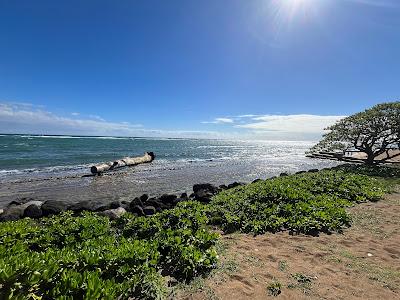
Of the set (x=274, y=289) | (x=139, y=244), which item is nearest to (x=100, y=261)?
(x=139, y=244)

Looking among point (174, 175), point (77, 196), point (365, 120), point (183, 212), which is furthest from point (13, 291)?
point (365, 120)

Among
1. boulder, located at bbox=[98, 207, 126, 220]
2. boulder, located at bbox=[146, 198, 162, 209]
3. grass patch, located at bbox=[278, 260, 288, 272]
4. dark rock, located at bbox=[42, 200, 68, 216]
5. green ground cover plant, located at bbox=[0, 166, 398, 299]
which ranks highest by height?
green ground cover plant, located at bbox=[0, 166, 398, 299]

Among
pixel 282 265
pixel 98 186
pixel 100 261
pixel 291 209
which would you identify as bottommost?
pixel 98 186

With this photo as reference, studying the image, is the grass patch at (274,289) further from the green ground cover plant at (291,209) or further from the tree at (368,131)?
the tree at (368,131)

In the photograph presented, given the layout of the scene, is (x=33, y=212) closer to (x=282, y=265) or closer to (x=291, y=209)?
(x=291, y=209)

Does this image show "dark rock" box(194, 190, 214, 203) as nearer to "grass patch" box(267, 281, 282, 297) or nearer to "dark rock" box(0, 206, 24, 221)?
"dark rock" box(0, 206, 24, 221)

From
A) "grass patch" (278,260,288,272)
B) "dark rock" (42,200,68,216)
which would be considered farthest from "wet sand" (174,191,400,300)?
"dark rock" (42,200,68,216)

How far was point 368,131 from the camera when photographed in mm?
25672

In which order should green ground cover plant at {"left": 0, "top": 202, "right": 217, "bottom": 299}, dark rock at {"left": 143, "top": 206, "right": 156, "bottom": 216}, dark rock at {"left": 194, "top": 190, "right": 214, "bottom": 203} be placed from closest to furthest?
green ground cover plant at {"left": 0, "top": 202, "right": 217, "bottom": 299} → dark rock at {"left": 143, "top": 206, "right": 156, "bottom": 216} → dark rock at {"left": 194, "top": 190, "right": 214, "bottom": 203}

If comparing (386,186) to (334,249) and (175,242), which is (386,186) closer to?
(334,249)

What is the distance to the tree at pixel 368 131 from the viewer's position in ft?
81.1

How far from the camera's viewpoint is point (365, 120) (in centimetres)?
2541

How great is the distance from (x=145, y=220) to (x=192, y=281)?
3.53 m

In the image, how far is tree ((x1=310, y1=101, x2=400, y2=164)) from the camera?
24734mm
